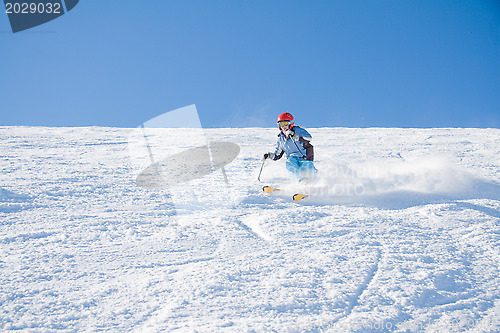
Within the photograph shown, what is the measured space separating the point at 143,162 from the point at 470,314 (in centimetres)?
761

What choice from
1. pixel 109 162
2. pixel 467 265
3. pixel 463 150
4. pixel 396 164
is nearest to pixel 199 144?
pixel 109 162

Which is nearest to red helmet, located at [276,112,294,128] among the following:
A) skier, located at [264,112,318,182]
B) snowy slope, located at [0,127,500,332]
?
skier, located at [264,112,318,182]

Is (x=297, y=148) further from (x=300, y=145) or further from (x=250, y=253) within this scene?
(x=250, y=253)

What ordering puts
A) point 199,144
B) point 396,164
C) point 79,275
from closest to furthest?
1. point 79,275
2. point 396,164
3. point 199,144

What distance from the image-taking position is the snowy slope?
247 cm

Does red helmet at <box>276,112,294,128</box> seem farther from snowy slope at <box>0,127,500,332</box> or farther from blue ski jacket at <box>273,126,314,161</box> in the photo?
snowy slope at <box>0,127,500,332</box>

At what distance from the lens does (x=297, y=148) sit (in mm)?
5977

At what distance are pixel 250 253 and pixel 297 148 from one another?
114 inches

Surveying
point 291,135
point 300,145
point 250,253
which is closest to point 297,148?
point 300,145

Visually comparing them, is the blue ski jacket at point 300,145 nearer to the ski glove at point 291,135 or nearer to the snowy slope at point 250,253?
the ski glove at point 291,135

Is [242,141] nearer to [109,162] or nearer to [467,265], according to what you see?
[109,162]

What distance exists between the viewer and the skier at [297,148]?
5.91 metres

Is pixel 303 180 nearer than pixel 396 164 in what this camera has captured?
Yes

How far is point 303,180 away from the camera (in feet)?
19.6
